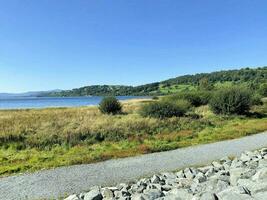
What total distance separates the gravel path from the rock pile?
4.28ft

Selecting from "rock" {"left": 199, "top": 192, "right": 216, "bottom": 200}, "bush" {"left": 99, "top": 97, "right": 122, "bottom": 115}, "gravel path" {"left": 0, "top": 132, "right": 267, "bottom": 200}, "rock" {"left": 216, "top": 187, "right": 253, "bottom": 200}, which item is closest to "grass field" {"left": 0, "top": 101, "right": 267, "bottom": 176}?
"gravel path" {"left": 0, "top": 132, "right": 267, "bottom": 200}

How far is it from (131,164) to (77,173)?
2712mm

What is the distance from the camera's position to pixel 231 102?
36.4 m

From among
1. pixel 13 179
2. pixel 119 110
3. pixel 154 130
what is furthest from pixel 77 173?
pixel 119 110

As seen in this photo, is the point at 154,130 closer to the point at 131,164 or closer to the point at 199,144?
the point at 199,144

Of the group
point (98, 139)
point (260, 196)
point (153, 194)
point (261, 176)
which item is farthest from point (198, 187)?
point (98, 139)

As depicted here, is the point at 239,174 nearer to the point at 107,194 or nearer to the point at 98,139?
the point at 107,194

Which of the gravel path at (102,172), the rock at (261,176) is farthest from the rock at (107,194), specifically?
the rock at (261,176)

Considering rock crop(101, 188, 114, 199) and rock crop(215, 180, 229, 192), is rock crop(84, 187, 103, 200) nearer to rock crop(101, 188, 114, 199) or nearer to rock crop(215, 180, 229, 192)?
rock crop(101, 188, 114, 199)

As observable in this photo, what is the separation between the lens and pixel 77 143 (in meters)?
21.3

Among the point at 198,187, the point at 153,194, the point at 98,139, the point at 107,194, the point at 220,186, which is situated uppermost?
the point at 220,186

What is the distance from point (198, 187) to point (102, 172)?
6.02 metres

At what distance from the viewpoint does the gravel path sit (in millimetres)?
12392

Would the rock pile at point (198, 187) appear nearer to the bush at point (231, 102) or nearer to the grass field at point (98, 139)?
the grass field at point (98, 139)
